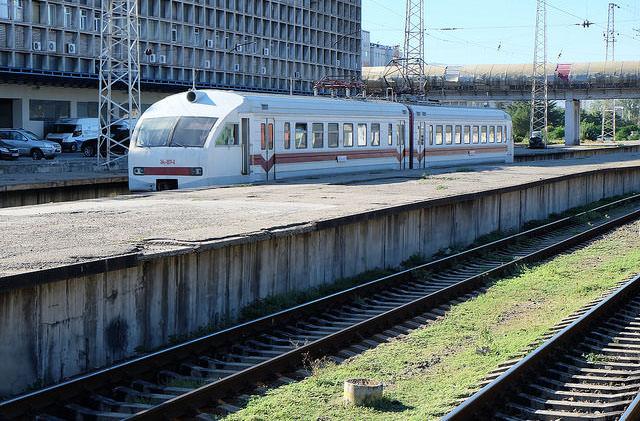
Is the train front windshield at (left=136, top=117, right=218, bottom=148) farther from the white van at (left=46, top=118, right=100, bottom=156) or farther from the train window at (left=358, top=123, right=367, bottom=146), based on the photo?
the white van at (left=46, top=118, right=100, bottom=156)

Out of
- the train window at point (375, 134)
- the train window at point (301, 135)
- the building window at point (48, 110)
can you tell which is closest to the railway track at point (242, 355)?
the train window at point (301, 135)

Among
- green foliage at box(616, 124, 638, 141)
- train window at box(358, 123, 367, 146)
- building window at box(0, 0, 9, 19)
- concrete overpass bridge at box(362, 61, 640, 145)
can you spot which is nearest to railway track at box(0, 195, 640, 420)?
train window at box(358, 123, 367, 146)

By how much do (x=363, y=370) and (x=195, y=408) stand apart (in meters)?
2.13

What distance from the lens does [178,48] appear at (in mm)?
67812

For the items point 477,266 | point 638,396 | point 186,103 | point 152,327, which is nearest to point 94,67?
point 186,103

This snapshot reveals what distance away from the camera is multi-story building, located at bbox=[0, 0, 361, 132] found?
54812mm

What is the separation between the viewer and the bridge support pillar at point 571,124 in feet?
296

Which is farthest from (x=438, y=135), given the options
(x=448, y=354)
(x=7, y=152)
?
(x=448, y=354)

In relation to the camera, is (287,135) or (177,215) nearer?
(177,215)

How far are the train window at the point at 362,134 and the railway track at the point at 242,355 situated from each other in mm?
12333

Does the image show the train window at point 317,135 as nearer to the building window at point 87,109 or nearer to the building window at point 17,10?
the building window at point 17,10

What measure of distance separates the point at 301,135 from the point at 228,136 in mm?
3676

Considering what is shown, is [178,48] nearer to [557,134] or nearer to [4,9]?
[4,9]

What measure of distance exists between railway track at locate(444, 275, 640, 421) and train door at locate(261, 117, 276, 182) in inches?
501
